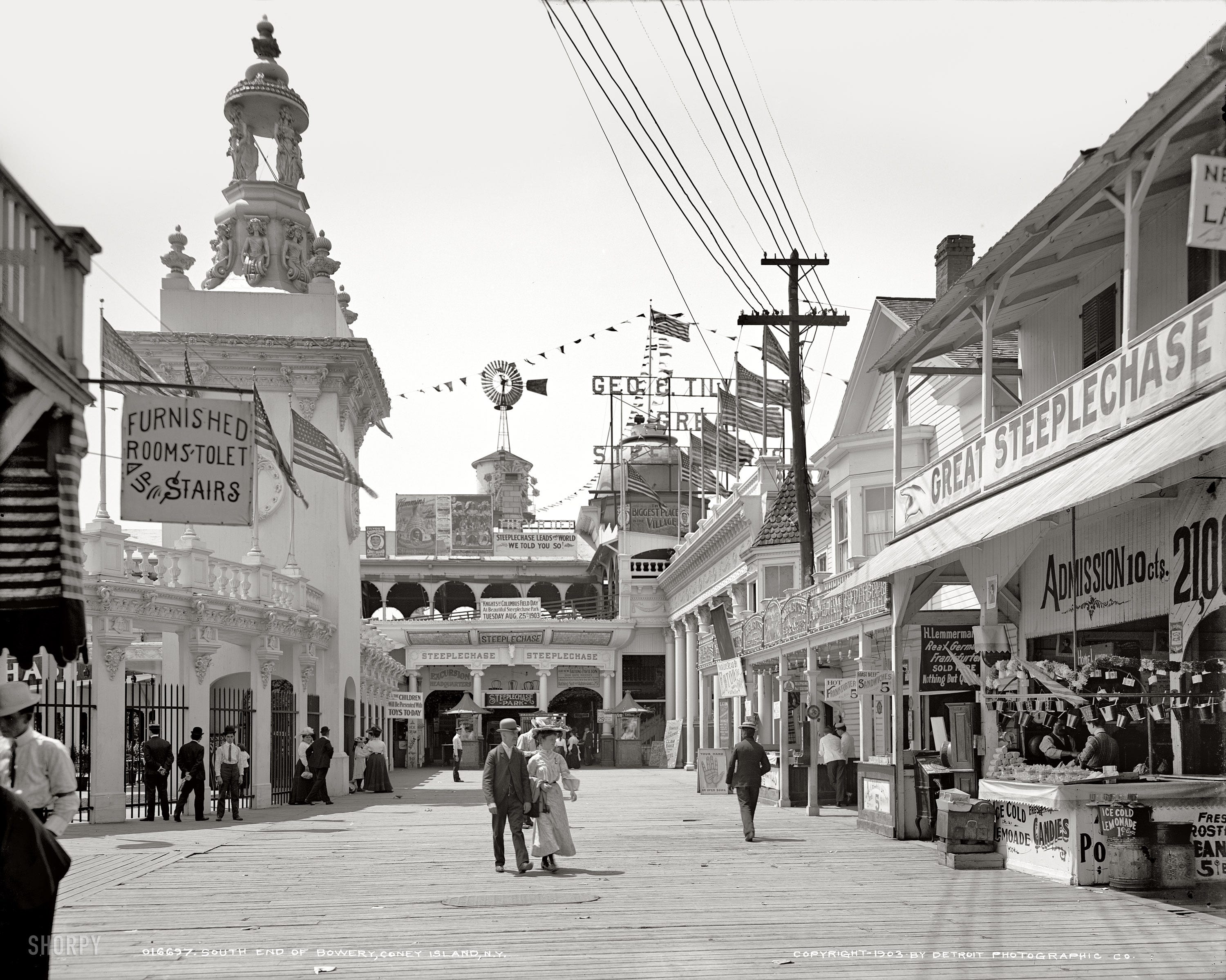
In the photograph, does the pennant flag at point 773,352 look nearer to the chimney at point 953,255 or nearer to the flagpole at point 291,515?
the chimney at point 953,255

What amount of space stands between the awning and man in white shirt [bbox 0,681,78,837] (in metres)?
7.84

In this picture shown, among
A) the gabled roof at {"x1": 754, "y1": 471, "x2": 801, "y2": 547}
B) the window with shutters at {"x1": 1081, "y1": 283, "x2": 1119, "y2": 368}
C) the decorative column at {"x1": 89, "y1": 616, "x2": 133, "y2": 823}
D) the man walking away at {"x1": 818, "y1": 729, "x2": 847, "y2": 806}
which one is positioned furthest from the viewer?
the gabled roof at {"x1": 754, "y1": 471, "x2": 801, "y2": 547}

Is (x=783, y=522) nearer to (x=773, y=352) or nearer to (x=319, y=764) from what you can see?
(x=773, y=352)

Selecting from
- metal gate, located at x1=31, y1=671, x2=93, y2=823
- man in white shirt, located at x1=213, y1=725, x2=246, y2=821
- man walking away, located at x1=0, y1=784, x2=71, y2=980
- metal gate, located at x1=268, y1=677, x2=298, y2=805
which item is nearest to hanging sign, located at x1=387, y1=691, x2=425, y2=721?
metal gate, located at x1=268, y1=677, x2=298, y2=805

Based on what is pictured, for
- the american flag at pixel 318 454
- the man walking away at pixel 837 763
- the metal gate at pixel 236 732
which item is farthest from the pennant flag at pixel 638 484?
the man walking away at pixel 837 763

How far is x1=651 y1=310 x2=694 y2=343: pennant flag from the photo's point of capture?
1882 inches

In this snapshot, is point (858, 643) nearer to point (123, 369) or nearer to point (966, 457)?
point (966, 457)

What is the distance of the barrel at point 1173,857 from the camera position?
13000mm

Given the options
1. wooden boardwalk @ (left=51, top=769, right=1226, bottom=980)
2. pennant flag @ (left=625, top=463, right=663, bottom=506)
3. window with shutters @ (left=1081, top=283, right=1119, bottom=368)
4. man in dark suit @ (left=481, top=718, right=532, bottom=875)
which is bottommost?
wooden boardwalk @ (left=51, top=769, right=1226, bottom=980)

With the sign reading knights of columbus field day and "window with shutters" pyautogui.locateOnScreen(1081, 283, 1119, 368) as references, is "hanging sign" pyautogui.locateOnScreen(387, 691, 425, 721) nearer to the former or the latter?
"window with shutters" pyautogui.locateOnScreen(1081, 283, 1119, 368)

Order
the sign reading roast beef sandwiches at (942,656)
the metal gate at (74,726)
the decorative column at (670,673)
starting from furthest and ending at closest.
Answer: the decorative column at (670,673) → the metal gate at (74,726) → the sign reading roast beef sandwiches at (942,656)

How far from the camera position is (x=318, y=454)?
2733 cm

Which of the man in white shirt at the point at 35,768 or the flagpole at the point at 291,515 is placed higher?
the flagpole at the point at 291,515

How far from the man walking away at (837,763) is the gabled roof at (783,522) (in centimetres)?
996
